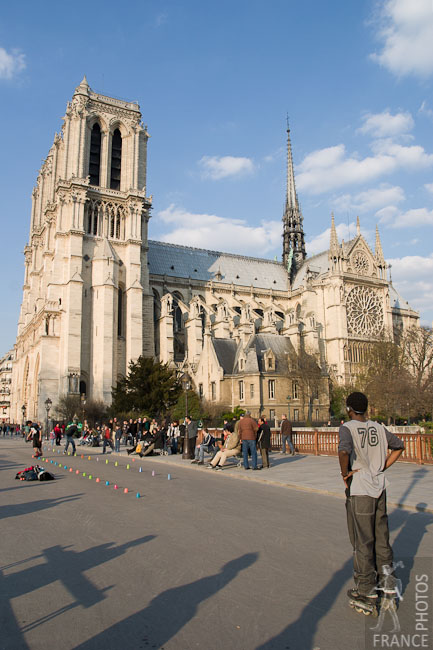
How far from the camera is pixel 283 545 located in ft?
21.4

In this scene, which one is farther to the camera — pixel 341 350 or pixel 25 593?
pixel 341 350

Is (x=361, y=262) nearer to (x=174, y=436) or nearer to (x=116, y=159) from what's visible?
(x=116, y=159)

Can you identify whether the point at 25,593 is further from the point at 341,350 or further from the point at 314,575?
the point at 341,350

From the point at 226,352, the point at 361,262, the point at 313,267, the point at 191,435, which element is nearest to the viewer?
the point at 191,435

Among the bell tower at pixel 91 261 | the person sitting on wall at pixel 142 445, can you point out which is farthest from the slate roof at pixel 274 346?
the person sitting on wall at pixel 142 445

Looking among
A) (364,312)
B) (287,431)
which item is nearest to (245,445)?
(287,431)

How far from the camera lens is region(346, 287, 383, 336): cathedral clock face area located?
198 ft

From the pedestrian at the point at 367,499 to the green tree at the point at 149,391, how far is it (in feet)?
115

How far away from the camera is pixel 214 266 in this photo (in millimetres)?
68562

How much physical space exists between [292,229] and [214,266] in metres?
16.8

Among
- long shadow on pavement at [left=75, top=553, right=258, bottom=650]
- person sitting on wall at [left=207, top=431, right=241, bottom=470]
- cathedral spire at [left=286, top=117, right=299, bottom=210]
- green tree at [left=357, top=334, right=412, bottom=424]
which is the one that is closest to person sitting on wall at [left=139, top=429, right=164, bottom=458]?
person sitting on wall at [left=207, top=431, right=241, bottom=470]

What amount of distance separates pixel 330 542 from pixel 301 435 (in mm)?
16845

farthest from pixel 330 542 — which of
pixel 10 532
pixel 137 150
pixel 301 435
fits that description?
pixel 137 150

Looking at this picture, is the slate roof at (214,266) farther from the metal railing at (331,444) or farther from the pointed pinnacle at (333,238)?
the metal railing at (331,444)
